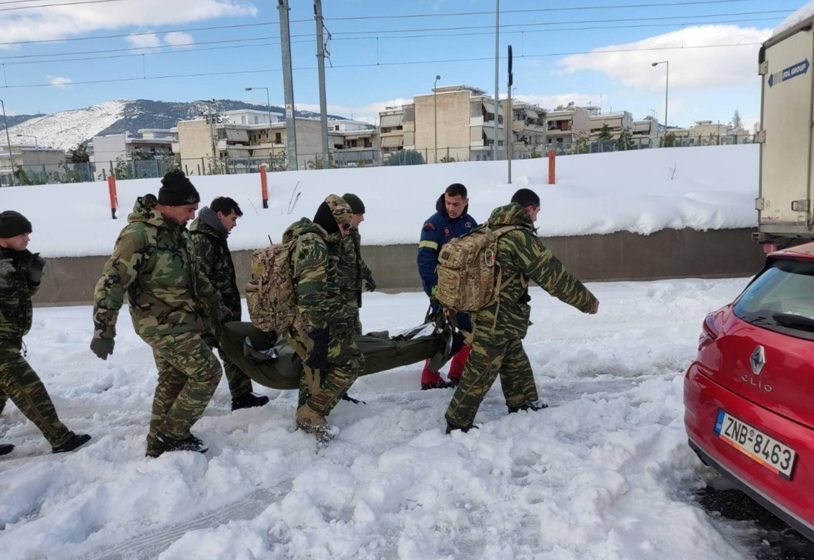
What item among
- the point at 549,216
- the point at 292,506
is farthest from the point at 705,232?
the point at 292,506

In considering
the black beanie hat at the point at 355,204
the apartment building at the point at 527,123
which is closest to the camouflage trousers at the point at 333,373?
the black beanie hat at the point at 355,204

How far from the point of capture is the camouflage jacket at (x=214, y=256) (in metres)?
4.43

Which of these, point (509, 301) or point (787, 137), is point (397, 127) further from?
point (509, 301)

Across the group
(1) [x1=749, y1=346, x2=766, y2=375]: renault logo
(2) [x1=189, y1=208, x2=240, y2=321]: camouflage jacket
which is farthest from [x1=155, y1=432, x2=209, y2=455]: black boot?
(1) [x1=749, y1=346, x2=766, y2=375]: renault logo

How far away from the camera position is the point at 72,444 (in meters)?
4.03

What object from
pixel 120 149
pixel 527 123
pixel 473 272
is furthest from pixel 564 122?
pixel 473 272

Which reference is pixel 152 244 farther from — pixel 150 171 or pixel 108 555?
pixel 150 171

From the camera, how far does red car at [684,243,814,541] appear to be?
2299mm

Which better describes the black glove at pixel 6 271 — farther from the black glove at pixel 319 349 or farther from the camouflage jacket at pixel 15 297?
the black glove at pixel 319 349

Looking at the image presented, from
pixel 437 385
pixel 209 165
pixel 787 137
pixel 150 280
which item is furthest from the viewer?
pixel 209 165

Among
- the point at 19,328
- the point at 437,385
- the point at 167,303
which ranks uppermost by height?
the point at 167,303

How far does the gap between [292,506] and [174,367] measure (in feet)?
4.27

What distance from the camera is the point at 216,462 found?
3.51 metres

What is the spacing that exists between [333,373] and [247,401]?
3.88 ft
